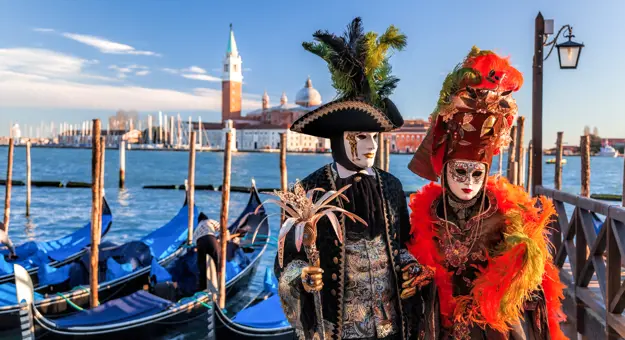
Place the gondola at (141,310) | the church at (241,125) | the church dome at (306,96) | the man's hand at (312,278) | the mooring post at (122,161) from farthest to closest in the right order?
the church at (241,125) < the church dome at (306,96) < the mooring post at (122,161) < the gondola at (141,310) < the man's hand at (312,278)

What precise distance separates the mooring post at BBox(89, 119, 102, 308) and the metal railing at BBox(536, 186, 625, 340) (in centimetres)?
470

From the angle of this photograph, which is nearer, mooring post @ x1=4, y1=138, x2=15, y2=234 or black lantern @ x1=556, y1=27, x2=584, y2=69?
black lantern @ x1=556, y1=27, x2=584, y2=69

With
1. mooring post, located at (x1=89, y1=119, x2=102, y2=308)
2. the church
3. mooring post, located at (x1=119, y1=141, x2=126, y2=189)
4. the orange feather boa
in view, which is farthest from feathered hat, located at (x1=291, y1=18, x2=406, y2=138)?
the church

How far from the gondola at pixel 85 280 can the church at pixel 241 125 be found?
246ft

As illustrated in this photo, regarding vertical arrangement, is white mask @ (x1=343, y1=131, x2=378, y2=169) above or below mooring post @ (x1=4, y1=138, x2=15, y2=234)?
above

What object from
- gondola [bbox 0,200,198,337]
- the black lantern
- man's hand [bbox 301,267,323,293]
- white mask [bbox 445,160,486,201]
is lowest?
gondola [bbox 0,200,198,337]

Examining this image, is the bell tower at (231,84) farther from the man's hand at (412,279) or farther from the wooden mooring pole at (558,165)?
the man's hand at (412,279)

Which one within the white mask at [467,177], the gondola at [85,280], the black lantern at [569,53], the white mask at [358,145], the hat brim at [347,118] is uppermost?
the black lantern at [569,53]

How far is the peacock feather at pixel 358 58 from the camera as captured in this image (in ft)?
7.04

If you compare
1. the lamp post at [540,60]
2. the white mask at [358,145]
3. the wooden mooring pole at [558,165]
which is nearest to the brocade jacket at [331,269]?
the white mask at [358,145]

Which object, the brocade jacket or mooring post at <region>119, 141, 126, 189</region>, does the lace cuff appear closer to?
the brocade jacket

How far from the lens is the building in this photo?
8062 cm

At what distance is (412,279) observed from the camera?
209cm

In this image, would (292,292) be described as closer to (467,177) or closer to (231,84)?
(467,177)
